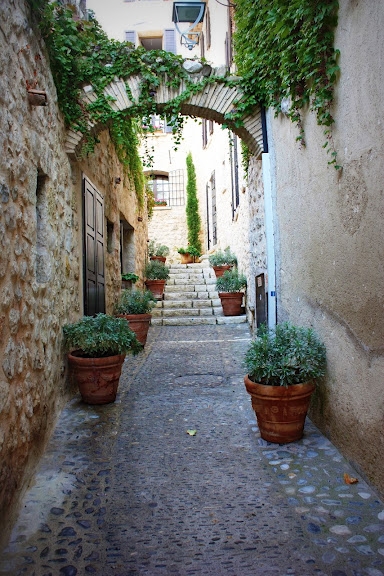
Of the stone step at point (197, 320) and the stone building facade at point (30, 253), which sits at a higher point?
the stone building facade at point (30, 253)

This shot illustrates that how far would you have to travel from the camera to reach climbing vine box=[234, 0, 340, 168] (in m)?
2.52

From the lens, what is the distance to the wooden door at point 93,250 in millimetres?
4605

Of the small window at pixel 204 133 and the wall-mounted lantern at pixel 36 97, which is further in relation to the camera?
the small window at pixel 204 133

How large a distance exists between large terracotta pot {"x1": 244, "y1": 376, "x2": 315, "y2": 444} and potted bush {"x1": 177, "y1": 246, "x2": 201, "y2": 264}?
1109cm

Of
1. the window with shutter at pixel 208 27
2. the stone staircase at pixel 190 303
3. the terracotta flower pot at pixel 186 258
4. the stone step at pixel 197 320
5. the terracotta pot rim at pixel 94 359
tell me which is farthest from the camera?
the terracotta flower pot at pixel 186 258

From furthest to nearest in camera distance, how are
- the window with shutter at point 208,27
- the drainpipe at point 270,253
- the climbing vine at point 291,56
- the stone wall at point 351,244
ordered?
the window with shutter at point 208,27
the drainpipe at point 270,253
the climbing vine at point 291,56
the stone wall at point 351,244

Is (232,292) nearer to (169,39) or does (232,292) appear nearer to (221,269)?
(221,269)

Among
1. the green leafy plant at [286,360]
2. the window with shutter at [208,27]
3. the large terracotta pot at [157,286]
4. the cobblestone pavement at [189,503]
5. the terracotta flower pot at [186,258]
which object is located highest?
the window with shutter at [208,27]

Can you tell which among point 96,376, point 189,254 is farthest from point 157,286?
point 96,376

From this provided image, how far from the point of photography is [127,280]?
7.92 meters

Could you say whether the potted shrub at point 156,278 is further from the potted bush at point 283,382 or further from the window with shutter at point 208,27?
the potted bush at point 283,382

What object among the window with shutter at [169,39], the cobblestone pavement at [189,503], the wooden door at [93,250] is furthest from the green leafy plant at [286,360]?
the window with shutter at [169,39]

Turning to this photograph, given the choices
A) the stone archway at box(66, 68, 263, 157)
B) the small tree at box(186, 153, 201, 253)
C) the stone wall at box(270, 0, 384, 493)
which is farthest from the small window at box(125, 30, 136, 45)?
the stone wall at box(270, 0, 384, 493)

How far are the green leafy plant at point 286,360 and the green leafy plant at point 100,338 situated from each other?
1240mm
